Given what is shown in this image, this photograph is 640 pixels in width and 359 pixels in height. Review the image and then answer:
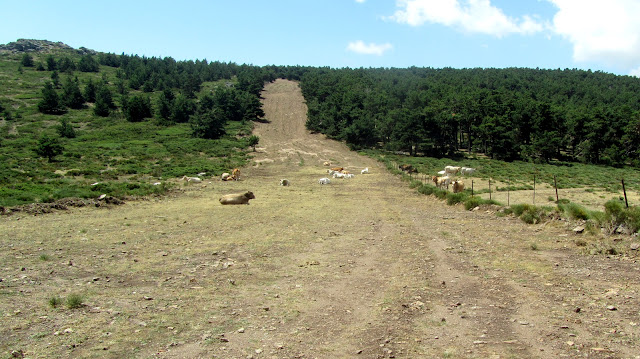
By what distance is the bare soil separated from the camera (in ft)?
21.3

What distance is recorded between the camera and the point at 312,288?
31.2ft

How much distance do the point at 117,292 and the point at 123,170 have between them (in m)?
36.0

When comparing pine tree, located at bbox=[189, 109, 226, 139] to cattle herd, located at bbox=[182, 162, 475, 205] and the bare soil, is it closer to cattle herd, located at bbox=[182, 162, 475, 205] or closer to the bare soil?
cattle herd, located at bbox=[182, 162, 475, 205]

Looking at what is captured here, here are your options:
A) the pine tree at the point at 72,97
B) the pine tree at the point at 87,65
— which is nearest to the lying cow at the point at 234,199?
the pine tree at the point at 72,97

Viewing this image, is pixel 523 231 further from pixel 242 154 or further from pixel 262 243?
pixel 242 154

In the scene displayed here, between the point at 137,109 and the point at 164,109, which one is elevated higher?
the point at 164,109

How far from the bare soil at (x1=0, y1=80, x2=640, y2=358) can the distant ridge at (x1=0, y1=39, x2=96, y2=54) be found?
192 m

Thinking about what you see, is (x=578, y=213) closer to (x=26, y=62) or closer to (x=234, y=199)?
(x=234, y=199)

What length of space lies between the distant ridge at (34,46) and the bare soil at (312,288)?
192 m

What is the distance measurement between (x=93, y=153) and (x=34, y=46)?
157 meters

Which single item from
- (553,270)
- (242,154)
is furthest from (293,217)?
(242,154)

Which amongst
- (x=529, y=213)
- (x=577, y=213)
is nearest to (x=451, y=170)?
(x=529, y=213)

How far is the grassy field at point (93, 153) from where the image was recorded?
26.7 meters

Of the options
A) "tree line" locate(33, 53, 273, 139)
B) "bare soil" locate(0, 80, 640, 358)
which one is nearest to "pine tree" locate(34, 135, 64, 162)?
"tree line" locate(33, 53, 273, 139)
